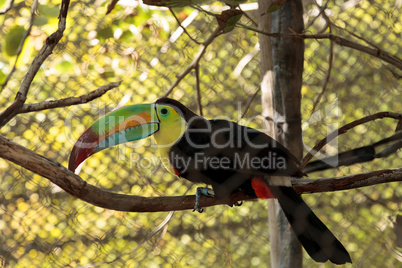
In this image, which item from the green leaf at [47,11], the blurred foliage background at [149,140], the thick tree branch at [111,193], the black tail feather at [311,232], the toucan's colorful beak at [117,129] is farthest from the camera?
the blurred foliage background at [149,140]

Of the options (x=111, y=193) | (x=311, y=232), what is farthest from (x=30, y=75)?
(x=311, y=232)

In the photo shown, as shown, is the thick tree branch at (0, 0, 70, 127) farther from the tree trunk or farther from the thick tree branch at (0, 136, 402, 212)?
the tree trunk

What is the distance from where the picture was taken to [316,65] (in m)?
2.01

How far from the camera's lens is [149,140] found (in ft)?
6.03

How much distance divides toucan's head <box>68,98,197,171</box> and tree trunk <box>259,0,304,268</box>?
0.98 feet

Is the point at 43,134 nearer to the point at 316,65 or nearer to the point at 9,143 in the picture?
the point at 9,143

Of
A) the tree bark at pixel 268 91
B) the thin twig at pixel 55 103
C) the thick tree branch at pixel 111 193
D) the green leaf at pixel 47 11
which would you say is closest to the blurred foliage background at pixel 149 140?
the green leaf at pixel 47 11

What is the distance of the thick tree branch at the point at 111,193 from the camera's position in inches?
29.7

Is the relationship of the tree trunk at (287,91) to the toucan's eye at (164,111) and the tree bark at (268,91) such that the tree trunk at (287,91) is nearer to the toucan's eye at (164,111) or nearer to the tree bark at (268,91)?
the tree bark at (268,91)

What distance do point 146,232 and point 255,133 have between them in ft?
2.68

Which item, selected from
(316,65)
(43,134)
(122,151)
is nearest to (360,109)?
(316,65)

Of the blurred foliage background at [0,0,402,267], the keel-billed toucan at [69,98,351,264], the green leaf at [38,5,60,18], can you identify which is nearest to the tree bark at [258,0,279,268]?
the keel-billed toucan at [69,98,351,264]

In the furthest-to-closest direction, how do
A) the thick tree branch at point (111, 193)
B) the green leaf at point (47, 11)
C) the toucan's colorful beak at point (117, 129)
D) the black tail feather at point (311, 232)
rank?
the green leaf at point (47, 11), the toucan's colorful beak at point (117, 129), the black tail feather at point (311, 232), the thick tree branch at point (111, 193)

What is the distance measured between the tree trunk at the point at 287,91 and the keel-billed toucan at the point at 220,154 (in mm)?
162
